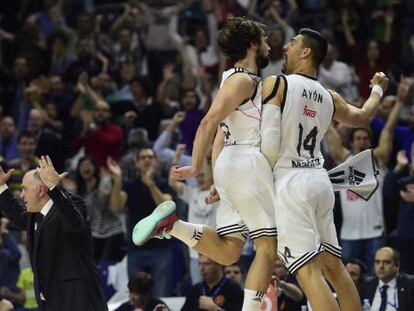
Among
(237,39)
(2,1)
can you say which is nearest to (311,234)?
(237,39)

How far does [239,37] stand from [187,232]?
1621mm

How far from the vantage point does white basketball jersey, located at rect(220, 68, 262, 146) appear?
949cm

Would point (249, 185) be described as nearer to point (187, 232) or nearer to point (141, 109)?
point (187, 232)

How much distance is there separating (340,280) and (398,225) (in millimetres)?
4959

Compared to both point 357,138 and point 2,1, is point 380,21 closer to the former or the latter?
point 357,138

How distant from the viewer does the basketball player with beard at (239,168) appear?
9320mm

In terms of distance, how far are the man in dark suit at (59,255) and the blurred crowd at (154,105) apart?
4.76 metres

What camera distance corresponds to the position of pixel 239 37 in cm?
959

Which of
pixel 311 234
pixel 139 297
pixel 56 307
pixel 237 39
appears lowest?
pixel 139 297

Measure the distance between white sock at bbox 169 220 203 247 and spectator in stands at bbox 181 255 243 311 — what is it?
11.0 feet

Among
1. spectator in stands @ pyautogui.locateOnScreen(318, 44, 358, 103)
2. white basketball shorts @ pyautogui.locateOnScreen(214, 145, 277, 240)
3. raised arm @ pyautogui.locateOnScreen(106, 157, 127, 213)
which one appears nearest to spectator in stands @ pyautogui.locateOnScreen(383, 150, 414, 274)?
spectator in stands @ pyautogui.locateOnScreen(318, 44, 358, 103)

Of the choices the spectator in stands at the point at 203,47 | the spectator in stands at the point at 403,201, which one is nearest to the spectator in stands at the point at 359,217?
the spectator in stands at the point at 403,201

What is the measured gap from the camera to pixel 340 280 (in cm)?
957

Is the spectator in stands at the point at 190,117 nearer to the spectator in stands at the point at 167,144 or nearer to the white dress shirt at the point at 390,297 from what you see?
the spectator in stands at the point at 167,144
